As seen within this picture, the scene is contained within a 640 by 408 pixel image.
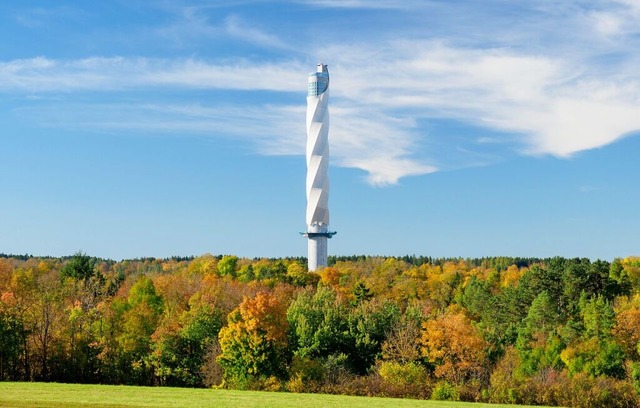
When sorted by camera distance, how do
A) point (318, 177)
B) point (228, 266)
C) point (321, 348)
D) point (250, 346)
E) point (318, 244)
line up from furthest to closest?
point (318, 244)
point (318, 177)
point (228, 266)
point (321, 348)
point (250, 346)

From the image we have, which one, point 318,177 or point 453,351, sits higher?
point 318,177

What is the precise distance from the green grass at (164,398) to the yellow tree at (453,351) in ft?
25.9

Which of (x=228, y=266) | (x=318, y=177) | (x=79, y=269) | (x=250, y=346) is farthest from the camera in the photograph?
(x=318, y=177)

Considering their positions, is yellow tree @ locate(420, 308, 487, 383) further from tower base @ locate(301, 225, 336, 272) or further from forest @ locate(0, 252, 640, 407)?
tower base @ locate(301, 225, 336, 272)

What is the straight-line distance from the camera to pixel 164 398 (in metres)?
37.6

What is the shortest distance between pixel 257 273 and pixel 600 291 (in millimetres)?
41712

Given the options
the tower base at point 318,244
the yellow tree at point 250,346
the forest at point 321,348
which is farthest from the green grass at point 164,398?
the tower base at point 318,244

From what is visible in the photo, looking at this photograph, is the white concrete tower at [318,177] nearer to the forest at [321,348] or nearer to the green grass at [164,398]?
the forest at [321,348]

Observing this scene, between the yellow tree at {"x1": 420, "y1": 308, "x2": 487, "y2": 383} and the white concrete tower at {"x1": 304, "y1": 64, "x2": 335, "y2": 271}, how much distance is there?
61.4 m

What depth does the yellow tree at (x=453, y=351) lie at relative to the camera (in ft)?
155

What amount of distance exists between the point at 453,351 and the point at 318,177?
6446cm

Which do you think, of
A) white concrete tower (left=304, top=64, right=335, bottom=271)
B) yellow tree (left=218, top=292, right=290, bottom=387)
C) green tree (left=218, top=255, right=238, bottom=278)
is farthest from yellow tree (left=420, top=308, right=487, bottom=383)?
white concrete tower (left=304, top=64, right=335, bottom=271)

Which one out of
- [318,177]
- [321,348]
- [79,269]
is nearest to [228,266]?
[318,177]

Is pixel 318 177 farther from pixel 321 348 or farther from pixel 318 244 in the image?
pixel 321 348
